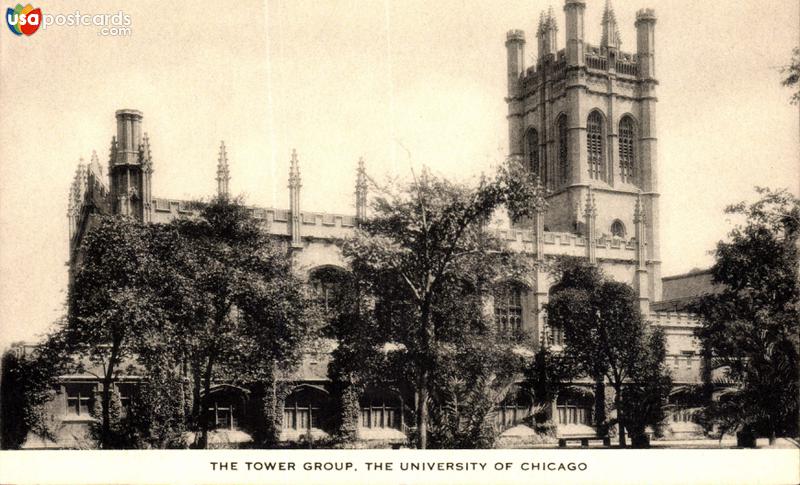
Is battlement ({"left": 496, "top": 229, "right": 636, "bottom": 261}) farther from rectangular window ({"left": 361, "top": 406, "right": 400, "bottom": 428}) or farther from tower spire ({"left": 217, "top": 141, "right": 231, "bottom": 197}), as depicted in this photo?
tower spire ({"left": 217, "top": 141, "right": 231, "bottom": 197})

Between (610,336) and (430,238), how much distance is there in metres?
15.4

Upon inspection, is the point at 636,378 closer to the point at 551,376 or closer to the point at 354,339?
the point at 551,376

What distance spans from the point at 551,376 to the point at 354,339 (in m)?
12.9

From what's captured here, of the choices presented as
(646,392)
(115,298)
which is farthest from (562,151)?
(115,298)

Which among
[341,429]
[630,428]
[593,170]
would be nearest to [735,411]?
[630,428]

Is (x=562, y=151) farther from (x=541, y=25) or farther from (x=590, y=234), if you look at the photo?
(x=590, y=234)

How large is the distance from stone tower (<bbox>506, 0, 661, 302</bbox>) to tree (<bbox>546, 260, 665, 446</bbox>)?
19.4 m

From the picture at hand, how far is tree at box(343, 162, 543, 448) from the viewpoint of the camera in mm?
24344

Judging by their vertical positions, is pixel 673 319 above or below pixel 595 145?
below

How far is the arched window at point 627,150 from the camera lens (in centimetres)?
6091

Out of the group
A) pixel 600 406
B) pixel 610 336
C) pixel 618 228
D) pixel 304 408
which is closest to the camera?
pixel 610 336

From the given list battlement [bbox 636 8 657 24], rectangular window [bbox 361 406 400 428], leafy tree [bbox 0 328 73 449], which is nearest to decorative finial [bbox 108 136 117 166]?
leafy tree [bbox 0 328 73 449]

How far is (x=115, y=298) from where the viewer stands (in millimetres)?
26000

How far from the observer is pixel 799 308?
74.6 ft
